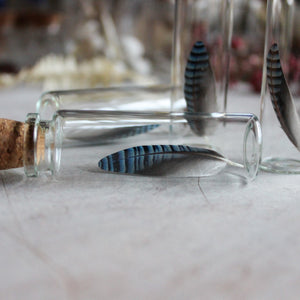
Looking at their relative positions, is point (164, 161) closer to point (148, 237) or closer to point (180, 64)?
point (148, 237)

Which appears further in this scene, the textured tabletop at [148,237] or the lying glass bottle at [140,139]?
the lying glass bottle at [140,139]

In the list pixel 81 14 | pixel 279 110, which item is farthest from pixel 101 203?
pixel 81 14

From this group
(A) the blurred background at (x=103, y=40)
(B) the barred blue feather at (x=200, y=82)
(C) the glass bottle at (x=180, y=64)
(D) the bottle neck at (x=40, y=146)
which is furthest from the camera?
(A) the blurred background at (x=103, y=40)

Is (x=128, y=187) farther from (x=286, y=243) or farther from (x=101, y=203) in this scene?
(x=286, y=243)

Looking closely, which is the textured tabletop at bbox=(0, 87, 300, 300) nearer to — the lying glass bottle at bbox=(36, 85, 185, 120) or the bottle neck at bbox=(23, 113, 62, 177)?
the bottle neck at bbox=(23, 113, 62, 177)

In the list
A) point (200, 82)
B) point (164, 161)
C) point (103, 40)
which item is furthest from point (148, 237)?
point (103, 40)

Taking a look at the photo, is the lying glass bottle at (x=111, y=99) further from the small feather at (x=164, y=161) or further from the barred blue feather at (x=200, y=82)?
the small feather at (x=164, y=161)

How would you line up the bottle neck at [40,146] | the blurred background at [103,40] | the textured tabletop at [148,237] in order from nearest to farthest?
the textured tabletop at [148,237] < the bottle neck at [40,146] < the blurred background at [103,40]

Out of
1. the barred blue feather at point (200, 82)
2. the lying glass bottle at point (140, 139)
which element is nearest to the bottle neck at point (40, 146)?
the lying glass bottle at point (140, 139)
